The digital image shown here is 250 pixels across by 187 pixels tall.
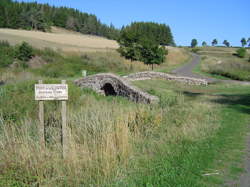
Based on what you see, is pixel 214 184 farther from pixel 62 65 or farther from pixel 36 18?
pixel 36 18

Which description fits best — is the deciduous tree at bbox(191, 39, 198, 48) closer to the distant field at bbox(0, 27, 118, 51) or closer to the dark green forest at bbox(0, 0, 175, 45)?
the dark green forest at bbox(0, 0, 175, 45)

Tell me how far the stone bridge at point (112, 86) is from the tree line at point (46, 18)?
201 ft

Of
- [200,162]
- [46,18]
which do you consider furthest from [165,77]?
[46,18]

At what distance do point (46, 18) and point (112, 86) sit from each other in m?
89.9

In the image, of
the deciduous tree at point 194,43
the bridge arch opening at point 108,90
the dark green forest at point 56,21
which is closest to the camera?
the bridge arch opening at point 108,90

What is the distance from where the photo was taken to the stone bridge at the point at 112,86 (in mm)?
15000

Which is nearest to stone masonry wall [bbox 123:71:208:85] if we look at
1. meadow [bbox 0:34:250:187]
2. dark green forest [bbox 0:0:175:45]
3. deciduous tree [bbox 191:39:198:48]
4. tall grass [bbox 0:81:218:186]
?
meadow [bbox 0:34:250:187]

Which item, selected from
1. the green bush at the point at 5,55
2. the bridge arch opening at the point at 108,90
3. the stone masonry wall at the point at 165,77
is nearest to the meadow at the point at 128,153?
the bridge arch opening at the point at 108,90

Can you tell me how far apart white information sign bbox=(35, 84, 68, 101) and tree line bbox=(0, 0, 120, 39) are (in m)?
75.1

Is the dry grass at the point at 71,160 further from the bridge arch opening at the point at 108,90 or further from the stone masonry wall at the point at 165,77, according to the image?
the stone masonry wall at the point at 165,77

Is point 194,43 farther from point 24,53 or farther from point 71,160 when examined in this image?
point 71,160

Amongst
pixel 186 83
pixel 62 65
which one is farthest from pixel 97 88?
pixel 62 65

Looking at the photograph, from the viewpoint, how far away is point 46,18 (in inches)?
3925

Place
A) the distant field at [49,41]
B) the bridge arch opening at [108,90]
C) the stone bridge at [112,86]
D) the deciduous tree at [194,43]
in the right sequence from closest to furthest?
1. the stone bridge at [112,86]
2. the bridge arch opening at [108,90]
3. the distant field at [49,41]
4. the deciduous tree at [194,43]
